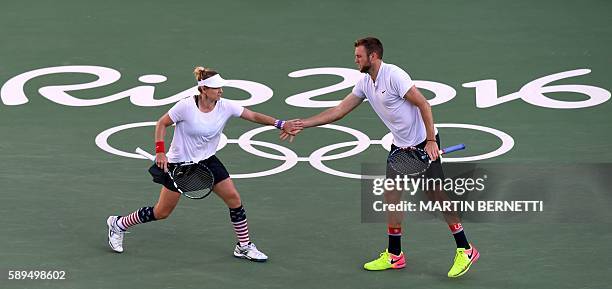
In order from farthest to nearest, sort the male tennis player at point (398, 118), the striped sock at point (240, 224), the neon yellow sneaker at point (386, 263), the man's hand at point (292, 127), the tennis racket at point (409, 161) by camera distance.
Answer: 1. the man's hand at point (292, 127)
2. the striped sock at point (240, 224)
3. the neon yellow sneaker at point (386, 263)
4. the tennis racket at point (409, 161)
5. the male tennis player at point (398, 118)

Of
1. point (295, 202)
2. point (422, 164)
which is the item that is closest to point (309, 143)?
point (295, 202)

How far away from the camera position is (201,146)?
15.1 m

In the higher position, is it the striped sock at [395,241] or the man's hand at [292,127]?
the man's hand at [292,127]

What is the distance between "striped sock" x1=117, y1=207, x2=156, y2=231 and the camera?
15.6 meters

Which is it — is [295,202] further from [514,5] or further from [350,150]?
[514,5]

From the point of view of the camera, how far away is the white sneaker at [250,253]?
50.7ft

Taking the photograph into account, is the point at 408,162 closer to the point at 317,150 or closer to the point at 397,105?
the point at 397,105

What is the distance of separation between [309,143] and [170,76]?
3.44 m

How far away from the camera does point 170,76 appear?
21875 millimetres

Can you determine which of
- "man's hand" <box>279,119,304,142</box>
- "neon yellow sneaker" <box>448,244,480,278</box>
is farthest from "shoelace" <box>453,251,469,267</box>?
"man's hand" <box>279,119,304,142</box>

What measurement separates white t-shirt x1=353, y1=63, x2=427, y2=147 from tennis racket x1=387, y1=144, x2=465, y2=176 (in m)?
0.14

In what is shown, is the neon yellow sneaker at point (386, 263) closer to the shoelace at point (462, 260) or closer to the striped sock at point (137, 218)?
the shoelace at point (462, 260)

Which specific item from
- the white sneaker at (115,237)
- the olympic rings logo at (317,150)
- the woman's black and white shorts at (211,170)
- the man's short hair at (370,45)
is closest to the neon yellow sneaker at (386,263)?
the woman's black and white shorts at (211,170)

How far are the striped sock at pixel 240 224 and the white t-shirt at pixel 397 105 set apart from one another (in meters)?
1.86
